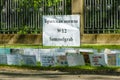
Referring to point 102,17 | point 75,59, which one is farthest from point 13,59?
point 102,17

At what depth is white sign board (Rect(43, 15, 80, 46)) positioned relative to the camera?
59.4 feet

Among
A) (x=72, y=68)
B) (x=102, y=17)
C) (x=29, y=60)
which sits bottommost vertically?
(x=72, y=68)

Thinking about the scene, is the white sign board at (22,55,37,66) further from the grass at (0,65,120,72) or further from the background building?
the background building

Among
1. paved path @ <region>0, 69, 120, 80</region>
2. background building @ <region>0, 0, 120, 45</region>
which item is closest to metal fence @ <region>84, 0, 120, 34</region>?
background building @ <region>0, 0, 120, 45</region>

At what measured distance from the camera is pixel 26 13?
79.2 feet

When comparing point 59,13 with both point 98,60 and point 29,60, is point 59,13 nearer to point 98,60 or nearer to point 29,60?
point 29,60

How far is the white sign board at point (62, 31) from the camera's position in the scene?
59.4 ft

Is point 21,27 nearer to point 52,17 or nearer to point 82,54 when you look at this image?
point 52,17

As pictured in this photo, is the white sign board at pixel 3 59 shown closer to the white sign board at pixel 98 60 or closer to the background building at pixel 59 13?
the white sign board at pixel 98 60

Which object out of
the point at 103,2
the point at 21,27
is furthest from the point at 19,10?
the point at 103,2

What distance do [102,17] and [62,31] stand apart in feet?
18.2

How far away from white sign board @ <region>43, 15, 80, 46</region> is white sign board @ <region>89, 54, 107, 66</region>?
45.3 inches

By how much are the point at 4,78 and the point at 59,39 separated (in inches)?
170

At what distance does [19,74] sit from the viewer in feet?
50.5
